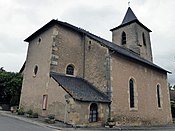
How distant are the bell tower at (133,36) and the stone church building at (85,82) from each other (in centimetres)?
497

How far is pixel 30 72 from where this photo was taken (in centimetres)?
1580

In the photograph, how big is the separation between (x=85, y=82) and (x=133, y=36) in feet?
36.2

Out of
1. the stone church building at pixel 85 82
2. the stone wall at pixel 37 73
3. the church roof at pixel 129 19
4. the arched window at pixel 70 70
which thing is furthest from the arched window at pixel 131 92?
the church roof at pixel 129 19

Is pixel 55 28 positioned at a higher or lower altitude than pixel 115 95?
higher

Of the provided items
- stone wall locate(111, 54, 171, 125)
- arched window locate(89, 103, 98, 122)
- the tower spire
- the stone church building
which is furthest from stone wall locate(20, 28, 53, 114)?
the tower spire

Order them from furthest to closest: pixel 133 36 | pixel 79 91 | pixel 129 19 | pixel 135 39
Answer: pixel 129 19, pixel 133 36, pixel 135 39, pixel 79 91

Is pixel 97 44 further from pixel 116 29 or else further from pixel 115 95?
pixel 116 29

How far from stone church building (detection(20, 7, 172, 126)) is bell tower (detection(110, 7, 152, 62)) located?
4967 mm

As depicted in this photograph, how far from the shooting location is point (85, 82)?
14688 mm

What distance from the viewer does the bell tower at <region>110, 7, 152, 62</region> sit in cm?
2233

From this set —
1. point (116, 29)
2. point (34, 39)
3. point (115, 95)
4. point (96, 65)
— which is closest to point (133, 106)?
point (115, 95)

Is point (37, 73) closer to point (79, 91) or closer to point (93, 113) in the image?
point (79, 91)

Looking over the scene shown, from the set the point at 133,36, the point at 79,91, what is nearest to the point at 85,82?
the point at 79,91

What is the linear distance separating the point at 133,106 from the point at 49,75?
721 centimetres
